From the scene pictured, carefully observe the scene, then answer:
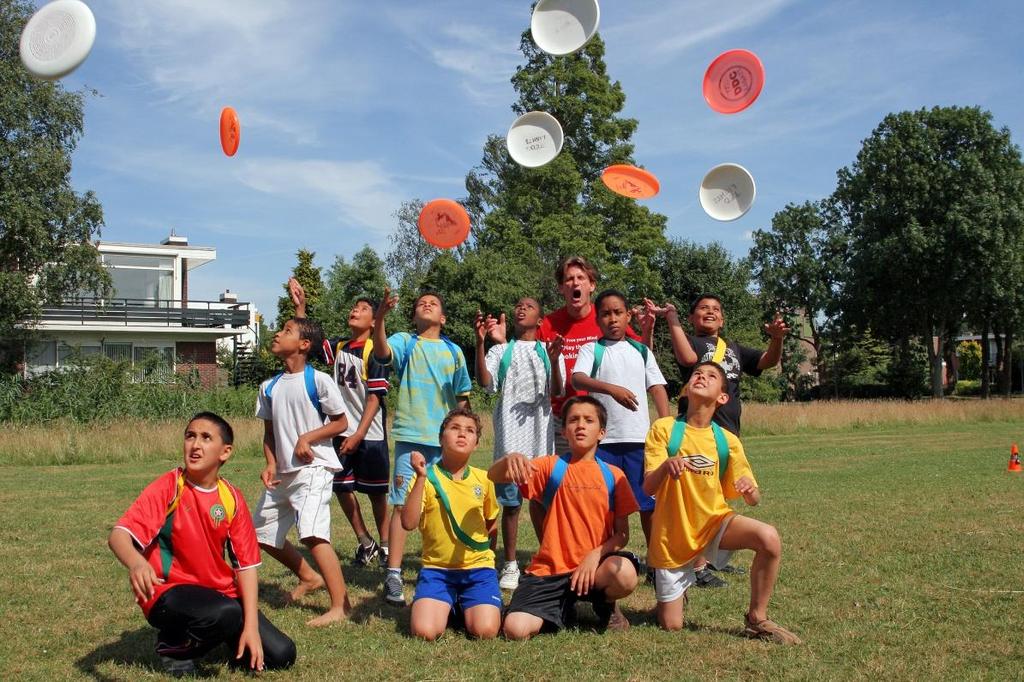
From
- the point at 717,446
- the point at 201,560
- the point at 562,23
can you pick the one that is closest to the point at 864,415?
the point at 562,23

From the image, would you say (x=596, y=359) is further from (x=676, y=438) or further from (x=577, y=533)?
(x=577, y=533)

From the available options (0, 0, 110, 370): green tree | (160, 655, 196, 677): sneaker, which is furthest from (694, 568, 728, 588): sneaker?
(0, 0, 110, 370): green tree

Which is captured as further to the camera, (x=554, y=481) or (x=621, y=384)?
(x=621, y=384)

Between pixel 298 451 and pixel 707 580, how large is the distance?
3022 mm

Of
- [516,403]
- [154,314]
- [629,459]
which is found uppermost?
[154,314]

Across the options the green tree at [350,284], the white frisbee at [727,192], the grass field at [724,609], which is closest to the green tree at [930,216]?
the green tree at [350,284]

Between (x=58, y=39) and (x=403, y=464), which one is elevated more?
(x=58, y=39)

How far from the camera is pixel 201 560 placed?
4457 millimetres

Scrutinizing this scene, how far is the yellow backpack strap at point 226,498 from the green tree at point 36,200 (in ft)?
80.9

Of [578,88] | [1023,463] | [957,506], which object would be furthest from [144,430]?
[578,88]

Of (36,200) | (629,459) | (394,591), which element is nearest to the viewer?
(394,591)

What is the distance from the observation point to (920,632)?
4926mm

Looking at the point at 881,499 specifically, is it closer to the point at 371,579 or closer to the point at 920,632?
the point at 920,632

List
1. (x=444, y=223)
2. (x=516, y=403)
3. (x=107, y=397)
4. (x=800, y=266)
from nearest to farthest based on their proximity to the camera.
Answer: (x=516, y=403) < (x=444, y=223) < (x=107, y=397) < (x=800, y=266)
